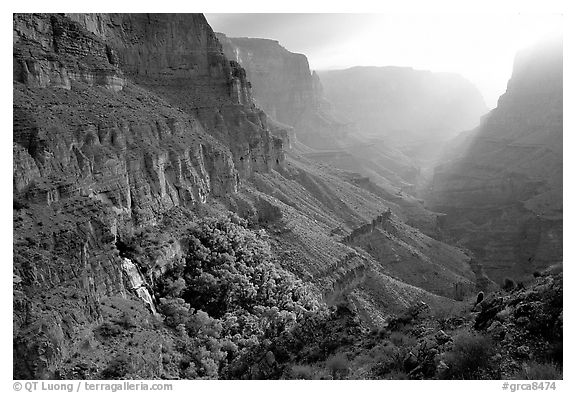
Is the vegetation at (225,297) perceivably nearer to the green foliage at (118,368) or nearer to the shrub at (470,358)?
the green foliage at (118,368)

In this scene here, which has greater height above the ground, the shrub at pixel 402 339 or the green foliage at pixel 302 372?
the shrub at pixel 402 339

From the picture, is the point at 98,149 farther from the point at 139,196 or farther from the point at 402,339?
the point at 402,339

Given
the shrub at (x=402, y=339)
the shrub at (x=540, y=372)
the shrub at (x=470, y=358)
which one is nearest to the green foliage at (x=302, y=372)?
the shrub at (x=402, y=339)

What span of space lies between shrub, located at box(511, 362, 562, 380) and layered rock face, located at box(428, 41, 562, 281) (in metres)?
49.4

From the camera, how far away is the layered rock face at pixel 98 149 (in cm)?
2038

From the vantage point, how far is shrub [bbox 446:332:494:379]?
13.3 metres

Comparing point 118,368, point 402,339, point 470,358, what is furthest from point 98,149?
point 470,358

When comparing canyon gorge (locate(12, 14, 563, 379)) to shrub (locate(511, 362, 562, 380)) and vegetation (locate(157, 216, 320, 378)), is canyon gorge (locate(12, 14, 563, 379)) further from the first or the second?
shrub (locate(511, 362, 562, 380))

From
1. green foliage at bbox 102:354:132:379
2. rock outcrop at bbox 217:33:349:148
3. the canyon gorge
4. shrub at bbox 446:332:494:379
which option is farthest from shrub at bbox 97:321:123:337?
rock outcrop at bbox 217:33:349:148

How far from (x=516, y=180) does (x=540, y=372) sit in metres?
90.2

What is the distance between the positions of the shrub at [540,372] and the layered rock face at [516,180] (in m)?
49.4

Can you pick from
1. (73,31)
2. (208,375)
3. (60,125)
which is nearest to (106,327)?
(208,375)

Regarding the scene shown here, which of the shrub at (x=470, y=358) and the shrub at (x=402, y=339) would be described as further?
the shrub at (x=402, y=339)

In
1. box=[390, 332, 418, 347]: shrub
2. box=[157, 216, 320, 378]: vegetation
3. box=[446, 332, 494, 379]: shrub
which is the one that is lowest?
box=[157, 216, 320, 378]: vegetation
